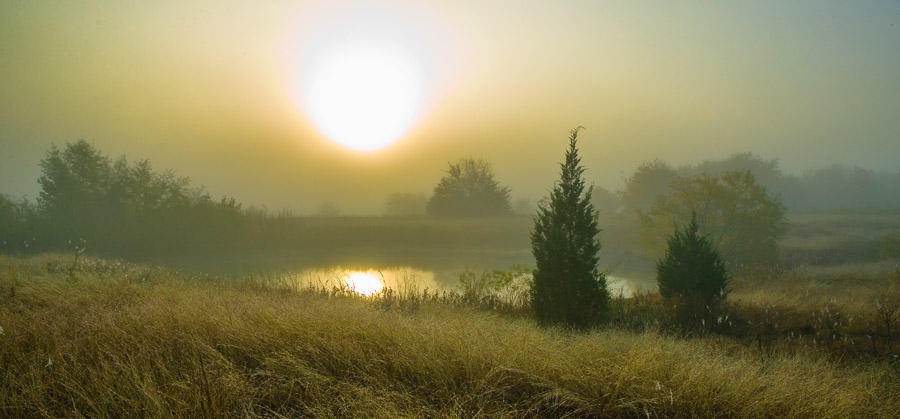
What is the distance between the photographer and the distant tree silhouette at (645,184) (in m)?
44.6

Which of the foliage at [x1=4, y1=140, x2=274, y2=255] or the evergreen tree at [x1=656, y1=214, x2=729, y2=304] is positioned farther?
the foliage at [x1=4, y1=140, x2=274, y2=255]

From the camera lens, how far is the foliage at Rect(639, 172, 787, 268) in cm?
2270

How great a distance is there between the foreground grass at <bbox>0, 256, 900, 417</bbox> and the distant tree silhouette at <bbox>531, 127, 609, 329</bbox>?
2.37 meters

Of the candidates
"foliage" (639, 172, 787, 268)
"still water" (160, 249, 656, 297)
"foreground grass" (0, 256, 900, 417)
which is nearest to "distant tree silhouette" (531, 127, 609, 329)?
"foreground grass" (0, 256, 900, 417)

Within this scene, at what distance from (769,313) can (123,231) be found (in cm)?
3027

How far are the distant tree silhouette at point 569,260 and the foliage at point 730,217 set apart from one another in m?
15.6

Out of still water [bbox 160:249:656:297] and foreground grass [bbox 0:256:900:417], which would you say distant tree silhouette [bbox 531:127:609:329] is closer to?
foreground grass [bbox 0:256:900:417]

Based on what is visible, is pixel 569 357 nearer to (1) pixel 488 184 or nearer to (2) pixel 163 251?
(2) pixel 163 251

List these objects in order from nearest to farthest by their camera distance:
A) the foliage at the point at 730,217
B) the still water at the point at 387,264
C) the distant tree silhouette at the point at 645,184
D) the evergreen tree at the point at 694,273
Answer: the evergreen tree at the point at 694,273
the still water at the point at 387,264
the foliage at the point at 730,217
the distant tree silhouette at the point at 645,184

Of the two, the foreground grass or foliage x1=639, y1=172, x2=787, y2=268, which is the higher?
foliage x1=639, y1=172, x2=787, y2=268

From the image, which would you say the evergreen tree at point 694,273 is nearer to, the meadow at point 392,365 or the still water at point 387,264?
the meadow at point 392,365

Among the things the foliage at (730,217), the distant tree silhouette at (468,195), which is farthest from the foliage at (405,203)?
the foliage at (730,217)

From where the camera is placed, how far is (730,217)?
23578 mm

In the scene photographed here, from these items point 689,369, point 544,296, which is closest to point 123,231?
point 544,296
